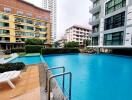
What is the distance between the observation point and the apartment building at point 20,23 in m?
41.7

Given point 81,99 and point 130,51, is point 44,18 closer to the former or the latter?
point 130,51

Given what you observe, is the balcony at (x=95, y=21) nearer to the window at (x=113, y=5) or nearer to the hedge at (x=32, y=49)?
the window at (x=113, y=5)

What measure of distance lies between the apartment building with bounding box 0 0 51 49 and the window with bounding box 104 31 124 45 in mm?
32751

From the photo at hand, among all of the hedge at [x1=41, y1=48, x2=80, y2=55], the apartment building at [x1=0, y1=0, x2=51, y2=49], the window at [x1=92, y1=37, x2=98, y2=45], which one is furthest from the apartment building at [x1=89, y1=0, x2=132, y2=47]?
the apartment building at [x1=0, y1=0, x2=51, y2=49]

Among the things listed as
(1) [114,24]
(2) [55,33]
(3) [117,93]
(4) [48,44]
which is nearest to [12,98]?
(3) [117,93]

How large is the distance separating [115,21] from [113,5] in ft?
10.6

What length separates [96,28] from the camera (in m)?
30.1

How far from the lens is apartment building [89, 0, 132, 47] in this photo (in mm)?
18891

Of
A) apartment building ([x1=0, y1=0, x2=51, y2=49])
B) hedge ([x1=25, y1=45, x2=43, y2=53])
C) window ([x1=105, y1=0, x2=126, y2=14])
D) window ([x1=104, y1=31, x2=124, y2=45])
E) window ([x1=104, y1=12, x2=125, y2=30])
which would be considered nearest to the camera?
window ([x1=104, y1=12, x2=125, y2=30])

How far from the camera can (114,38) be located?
22.4 meters

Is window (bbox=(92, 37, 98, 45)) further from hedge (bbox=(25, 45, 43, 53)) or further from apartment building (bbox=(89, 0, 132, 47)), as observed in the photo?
hedge (bbox=(25, 45, 43, 53))

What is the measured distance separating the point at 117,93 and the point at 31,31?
47767mm

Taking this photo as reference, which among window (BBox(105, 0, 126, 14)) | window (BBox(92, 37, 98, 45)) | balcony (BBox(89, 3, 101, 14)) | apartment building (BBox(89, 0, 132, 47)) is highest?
balcony (BBox(89, 3, 101, 14))

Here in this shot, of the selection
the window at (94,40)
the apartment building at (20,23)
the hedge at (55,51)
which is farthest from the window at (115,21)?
the apartment building at (20,23)
